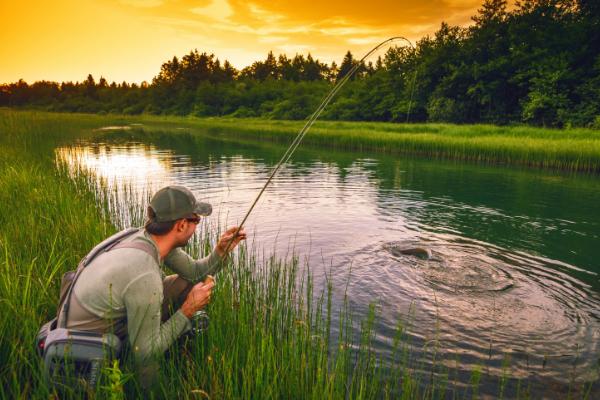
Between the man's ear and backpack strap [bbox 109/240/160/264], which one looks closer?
backpack strap [bbox 109/240/160/264]

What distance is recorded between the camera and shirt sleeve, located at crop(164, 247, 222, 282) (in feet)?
12.7

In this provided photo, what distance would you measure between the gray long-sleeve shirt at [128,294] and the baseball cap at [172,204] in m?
0.36

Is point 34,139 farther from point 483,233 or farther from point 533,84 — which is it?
point 533,84

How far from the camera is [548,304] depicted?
Result: 6.24 metres

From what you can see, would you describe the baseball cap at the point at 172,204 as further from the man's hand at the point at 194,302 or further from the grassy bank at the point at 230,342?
the grassy bank at the point at 230,342

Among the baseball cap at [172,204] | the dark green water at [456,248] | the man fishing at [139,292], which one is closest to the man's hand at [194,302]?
the man fishing at [139,292]

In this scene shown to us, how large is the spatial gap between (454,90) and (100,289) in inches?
2127

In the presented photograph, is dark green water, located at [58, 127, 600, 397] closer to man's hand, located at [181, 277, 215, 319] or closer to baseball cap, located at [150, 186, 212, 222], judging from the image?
man's hand, located at [181, 277, 215, 319]

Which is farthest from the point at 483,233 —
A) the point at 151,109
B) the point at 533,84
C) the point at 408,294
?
the point at 151,109

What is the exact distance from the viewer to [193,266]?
3.93 m

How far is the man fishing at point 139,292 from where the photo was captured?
2.61 metres

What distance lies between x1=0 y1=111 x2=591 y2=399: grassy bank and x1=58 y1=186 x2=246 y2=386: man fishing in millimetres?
220

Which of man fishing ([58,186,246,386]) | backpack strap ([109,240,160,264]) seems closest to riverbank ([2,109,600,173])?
man fishing ([58,186,246,386])

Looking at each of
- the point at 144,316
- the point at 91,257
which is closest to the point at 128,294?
the point at 144,316
